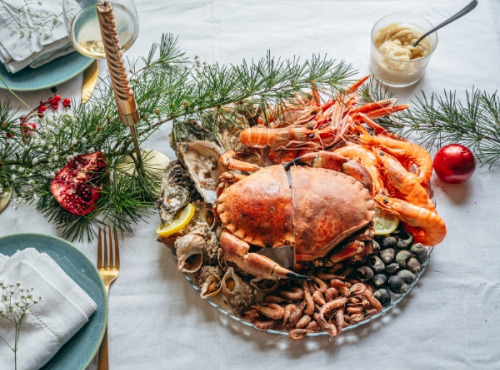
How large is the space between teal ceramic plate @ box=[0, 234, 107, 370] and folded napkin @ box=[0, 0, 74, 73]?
0.65 meters

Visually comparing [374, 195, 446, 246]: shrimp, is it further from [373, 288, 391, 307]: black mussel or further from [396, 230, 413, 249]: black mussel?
[373, 288, 391, 307]: black mussel

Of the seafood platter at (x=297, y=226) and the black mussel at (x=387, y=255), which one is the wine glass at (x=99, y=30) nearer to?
the seafood platter at (x=297, y=226)

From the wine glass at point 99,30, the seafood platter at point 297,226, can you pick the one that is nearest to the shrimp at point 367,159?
the seafood platter at point 297,226

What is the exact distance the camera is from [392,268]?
1648 mm

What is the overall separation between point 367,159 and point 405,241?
304mm

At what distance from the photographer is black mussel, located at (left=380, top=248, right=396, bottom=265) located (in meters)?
1.66

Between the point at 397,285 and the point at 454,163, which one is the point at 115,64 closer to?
the point at 397,285

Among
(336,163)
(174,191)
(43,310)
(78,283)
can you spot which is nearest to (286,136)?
(336,163)

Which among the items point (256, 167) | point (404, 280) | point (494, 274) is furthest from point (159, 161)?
point (494, 274)

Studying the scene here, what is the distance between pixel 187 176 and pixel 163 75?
1.27 feet

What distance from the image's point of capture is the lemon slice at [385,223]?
1697 millimetres

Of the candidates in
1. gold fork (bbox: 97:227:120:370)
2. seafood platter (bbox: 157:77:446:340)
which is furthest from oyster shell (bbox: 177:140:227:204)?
gold fork (bbox: 97:227:120:370)

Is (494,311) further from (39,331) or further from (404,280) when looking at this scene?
(39,331)

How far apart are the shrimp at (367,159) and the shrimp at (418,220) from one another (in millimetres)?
67
